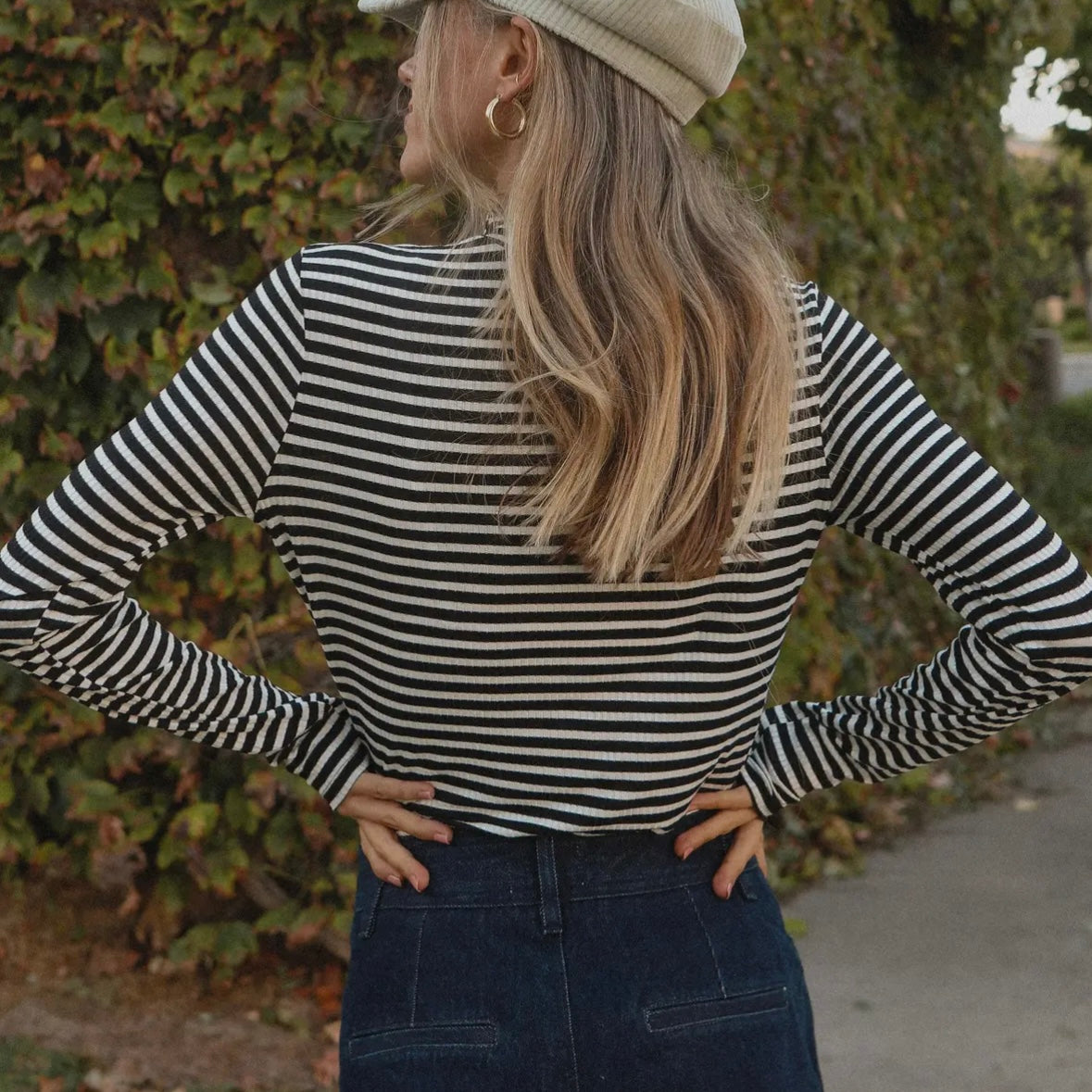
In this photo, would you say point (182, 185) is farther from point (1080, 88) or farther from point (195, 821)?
point (1080, 88)

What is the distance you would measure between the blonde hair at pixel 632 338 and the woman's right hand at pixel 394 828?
31 cm

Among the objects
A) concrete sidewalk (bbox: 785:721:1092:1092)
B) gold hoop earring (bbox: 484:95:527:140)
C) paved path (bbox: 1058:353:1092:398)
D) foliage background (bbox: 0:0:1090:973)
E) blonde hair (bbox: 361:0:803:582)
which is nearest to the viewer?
blonde hair (bbox: 361:0:803:582)

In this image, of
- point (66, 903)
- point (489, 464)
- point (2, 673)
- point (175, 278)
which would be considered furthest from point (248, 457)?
point (66, 903)

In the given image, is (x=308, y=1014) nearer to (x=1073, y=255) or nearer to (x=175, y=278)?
(x=175, y=278)

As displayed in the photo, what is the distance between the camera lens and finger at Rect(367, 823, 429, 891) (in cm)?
139

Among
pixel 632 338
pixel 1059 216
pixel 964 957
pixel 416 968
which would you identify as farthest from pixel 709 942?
pixel 1059 216

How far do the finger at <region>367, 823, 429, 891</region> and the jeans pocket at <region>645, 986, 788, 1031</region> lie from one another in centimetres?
25

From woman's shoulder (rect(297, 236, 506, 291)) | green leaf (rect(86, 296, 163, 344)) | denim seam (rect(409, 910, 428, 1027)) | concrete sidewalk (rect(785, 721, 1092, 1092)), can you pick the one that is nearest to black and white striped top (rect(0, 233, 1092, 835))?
woman's shoulder (rect(297, 236, 506, 291))

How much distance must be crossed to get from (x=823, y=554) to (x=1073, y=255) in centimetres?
1833

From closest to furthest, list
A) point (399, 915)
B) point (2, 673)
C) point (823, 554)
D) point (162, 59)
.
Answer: point (399, 915)
point (162, 59)
point (2, 673)
point (823, 554)

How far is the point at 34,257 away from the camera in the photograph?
9.89 ft

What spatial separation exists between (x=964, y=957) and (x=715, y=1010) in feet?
9.11

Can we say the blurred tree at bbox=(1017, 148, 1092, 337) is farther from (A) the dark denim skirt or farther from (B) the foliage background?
(A) the dark denim skirt

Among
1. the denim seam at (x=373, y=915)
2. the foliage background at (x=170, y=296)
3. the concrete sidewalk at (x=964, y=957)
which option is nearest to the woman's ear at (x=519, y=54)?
the denim seam at (x=373, y=915)
